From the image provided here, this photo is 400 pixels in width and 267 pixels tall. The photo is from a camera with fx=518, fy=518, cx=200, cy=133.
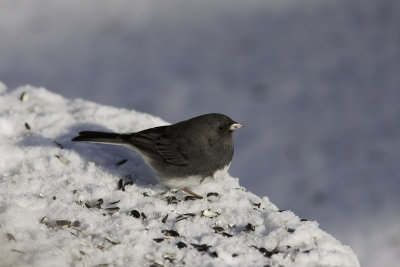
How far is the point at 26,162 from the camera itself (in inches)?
149

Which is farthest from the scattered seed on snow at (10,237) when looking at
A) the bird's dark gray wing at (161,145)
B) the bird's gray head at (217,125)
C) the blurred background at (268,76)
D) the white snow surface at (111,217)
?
the blurred background at (268,76)

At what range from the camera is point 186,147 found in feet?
12.3

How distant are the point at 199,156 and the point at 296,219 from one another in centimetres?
84

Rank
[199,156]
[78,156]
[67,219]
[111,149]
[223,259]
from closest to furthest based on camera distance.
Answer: [223,259]
[67,219]
[199,156]
[78,156]
[111,149]

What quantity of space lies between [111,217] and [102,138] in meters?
0.90

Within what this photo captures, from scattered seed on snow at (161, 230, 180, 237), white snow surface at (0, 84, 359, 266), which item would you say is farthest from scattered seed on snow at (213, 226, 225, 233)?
scattered seed on snow at (161, 230, 180, 237)

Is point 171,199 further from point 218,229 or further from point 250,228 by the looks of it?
point 250,228

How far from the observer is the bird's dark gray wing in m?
3.72

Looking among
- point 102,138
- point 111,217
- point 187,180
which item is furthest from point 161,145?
point 111,217

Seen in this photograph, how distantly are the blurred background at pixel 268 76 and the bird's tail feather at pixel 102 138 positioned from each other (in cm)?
248

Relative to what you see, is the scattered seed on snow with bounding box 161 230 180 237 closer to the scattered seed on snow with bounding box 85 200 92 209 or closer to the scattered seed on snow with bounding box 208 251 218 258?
the scattered seed on snow with bounding box 208 251 218 258

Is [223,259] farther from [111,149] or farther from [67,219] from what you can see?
[111,149]

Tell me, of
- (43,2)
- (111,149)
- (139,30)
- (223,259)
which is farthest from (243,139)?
(43,2)

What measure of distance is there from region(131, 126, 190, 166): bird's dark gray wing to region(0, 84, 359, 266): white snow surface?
0.85 ft
